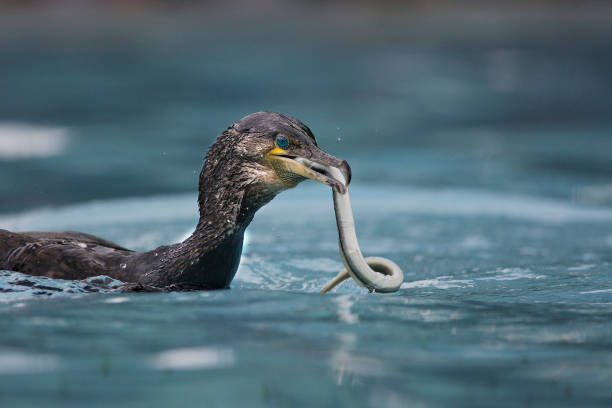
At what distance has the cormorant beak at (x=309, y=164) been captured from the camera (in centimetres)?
470

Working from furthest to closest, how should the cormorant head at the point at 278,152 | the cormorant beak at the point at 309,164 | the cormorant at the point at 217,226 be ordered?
1. the cormorant at the point at 217,226
2. the cormorant head at the point at 278,152
3. the cormorant beak at the point at 309,164

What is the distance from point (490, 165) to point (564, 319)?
8.21 m

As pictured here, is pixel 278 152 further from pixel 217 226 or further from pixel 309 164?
pixel 217 226

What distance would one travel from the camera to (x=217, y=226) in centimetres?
502

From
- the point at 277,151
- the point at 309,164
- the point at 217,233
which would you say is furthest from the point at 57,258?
the point at 309,164

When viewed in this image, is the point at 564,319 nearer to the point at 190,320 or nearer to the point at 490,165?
the point at 190,320

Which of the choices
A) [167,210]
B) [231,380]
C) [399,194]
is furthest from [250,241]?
[231,380]

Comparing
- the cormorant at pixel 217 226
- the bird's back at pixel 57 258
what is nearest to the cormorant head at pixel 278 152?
the cormorant at pixel 217 226

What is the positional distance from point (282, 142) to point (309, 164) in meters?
→ 0.20

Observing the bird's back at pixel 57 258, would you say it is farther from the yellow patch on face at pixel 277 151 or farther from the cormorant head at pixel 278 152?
the yellow patch on face at pixel 277 151

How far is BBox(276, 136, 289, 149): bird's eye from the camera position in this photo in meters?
4.87

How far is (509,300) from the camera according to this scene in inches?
201

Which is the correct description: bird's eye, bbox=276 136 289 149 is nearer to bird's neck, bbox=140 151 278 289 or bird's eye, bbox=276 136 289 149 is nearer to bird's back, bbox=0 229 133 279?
bird's neck, bbox=140 151 278 289

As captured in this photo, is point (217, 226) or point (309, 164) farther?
point (217, 226)
